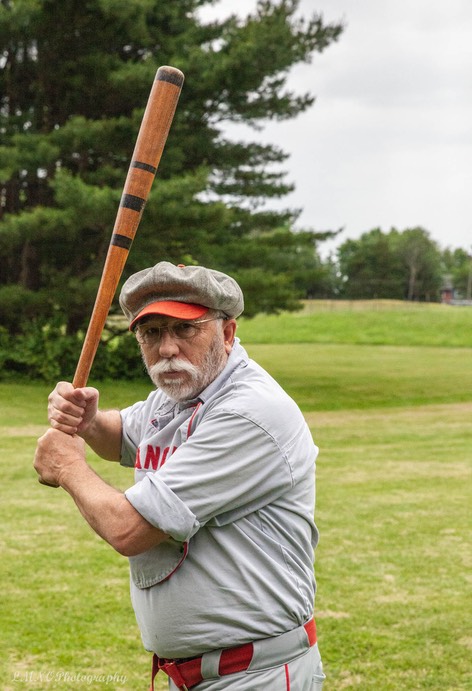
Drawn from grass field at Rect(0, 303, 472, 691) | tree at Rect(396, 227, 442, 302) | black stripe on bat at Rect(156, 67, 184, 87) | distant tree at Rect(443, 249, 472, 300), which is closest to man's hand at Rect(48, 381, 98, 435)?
black stripe on bat at Rect(156, 67, 184, 87)

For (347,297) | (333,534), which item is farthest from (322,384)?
(347,297)

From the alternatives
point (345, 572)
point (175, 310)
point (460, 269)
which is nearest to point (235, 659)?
point (175, 310)

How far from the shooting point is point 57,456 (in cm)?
259

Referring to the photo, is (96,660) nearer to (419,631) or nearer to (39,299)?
(419,631)

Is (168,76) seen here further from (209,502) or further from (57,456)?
(209,502)

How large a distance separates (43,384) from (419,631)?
55.7 feet

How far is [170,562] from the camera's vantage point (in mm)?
2514

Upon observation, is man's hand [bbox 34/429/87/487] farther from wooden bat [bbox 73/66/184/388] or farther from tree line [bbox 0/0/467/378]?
tree line [bbox 0/0/467/378]

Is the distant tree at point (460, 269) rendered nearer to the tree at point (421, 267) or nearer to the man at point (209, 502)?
the tree at point (421, 267)

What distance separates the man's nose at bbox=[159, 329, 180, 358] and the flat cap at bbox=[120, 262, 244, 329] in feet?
0.32

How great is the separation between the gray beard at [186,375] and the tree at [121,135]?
54.2ft

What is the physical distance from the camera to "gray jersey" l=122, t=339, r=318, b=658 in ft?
7.94

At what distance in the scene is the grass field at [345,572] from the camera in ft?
16.8

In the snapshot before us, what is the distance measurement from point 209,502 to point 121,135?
62.5ft
